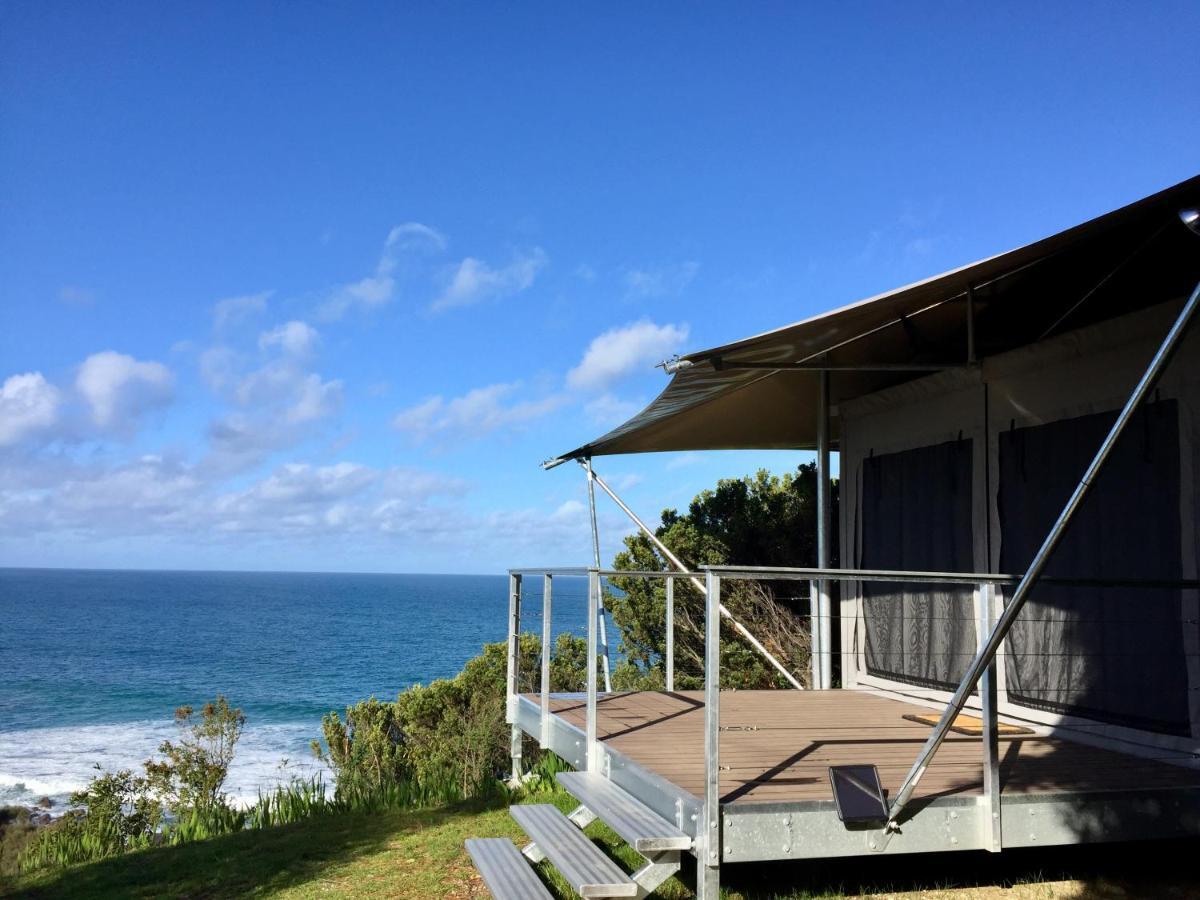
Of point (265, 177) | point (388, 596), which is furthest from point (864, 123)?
point (388, 596)

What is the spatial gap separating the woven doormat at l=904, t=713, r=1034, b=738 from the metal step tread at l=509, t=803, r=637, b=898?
1965 mm

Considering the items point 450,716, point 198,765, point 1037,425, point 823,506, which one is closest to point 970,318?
point 1037,425

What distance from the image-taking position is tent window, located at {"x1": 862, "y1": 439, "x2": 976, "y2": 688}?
6262 mm

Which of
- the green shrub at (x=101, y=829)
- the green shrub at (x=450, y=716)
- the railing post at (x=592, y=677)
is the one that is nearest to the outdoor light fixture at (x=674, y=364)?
the railing post at (x=592, y=677)

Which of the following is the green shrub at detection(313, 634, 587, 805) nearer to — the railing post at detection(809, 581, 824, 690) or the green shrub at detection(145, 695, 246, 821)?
the green shrub at detection(145, 695, 246, 821)

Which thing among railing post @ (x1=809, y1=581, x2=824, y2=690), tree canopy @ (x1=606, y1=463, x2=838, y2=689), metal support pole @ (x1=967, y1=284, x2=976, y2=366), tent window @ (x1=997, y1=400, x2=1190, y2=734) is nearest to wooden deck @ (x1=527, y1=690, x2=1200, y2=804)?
tent window @ (x1=997, y1=400, x2=1190, y2=734)

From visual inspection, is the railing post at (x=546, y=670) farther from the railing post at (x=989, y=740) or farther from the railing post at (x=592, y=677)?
the railing post at (x=989, y=740)

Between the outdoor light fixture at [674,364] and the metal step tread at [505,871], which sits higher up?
the outdoor light fixture at [674,364]

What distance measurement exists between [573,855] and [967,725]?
2.49 metres

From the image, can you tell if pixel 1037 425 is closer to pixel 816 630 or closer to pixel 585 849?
pixel 816 630

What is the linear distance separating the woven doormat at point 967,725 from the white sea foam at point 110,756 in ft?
56.3

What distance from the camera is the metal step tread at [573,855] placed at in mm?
3531

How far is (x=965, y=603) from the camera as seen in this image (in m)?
6.21

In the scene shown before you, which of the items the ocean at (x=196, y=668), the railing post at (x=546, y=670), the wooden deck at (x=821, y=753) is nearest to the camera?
the wooden deck at (x=821, y=753)
